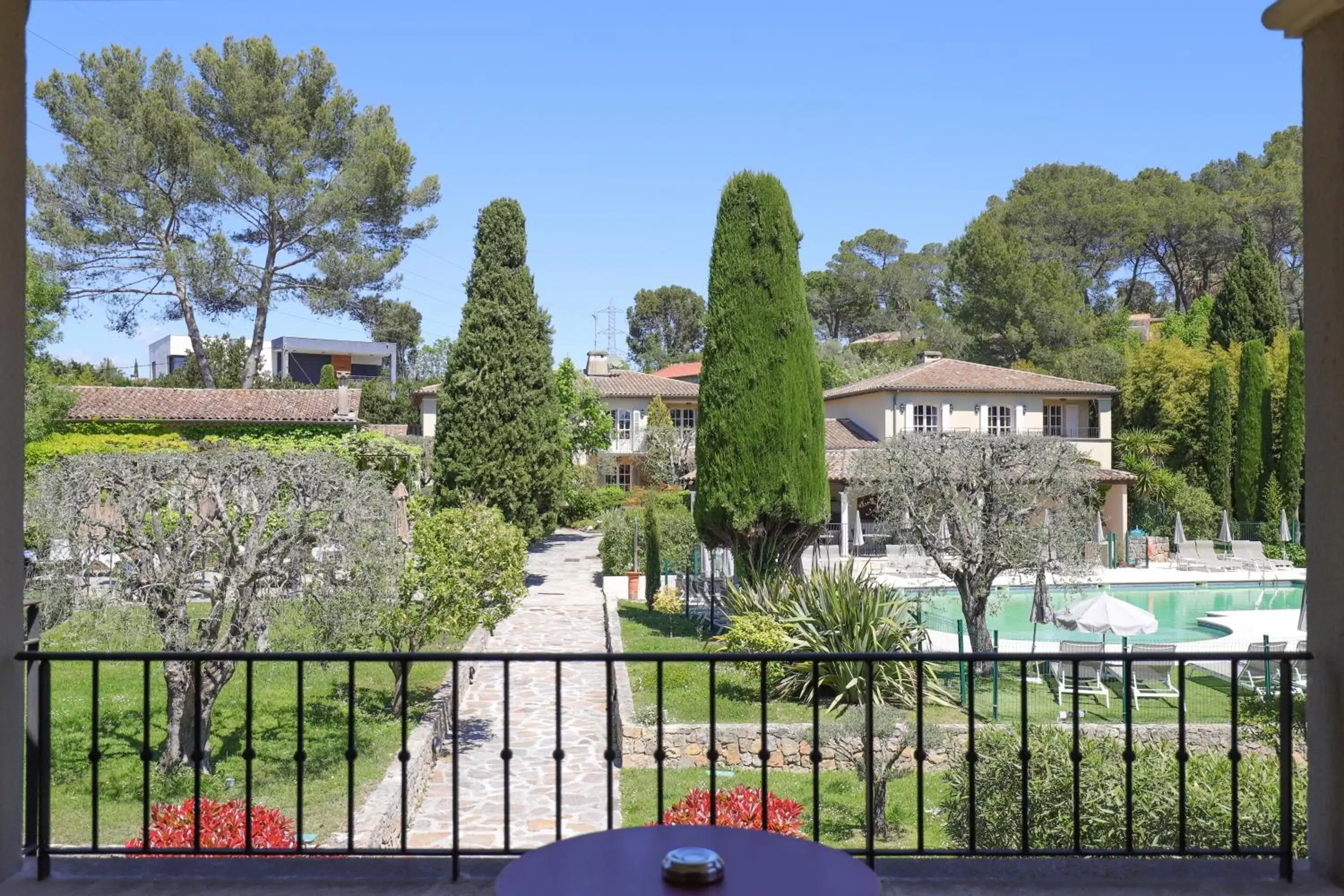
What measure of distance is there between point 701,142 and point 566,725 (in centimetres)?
3833

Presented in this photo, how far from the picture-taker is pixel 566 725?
41.8ft

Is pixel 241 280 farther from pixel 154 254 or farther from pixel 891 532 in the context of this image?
pixel 891 532

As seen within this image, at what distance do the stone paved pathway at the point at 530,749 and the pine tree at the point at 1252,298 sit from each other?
27.5 m

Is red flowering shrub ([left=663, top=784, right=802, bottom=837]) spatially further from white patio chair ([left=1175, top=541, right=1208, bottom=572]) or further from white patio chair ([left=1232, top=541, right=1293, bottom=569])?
white patio chair ([left=1232, top=541, right=1293, bottom=569])

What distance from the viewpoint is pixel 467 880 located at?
146 inches

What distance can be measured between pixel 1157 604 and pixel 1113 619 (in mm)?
9289

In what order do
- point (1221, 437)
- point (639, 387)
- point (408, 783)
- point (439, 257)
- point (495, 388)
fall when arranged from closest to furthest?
point (408, 783) < point (495, 388) < point (1221, 437) < point (439, 257) < point (639, 387)

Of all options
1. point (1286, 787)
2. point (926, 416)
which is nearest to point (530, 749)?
point (1286, 787)

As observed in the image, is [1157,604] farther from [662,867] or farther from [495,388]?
[662,867]

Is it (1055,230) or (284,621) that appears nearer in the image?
(284,621)

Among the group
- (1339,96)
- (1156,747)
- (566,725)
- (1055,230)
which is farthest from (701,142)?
(1339,96)

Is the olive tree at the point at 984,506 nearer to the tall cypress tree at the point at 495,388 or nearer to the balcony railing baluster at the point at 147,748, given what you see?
the tall cypress tree at the point at 495,388

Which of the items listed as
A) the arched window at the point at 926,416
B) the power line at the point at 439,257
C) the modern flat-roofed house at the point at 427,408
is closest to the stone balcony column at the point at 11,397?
the power line at the point at 439,257

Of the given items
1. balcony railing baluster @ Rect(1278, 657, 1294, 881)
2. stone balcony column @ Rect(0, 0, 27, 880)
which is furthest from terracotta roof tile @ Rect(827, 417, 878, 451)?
stone balcony column @ Rect(0, 0, 27, 880)
